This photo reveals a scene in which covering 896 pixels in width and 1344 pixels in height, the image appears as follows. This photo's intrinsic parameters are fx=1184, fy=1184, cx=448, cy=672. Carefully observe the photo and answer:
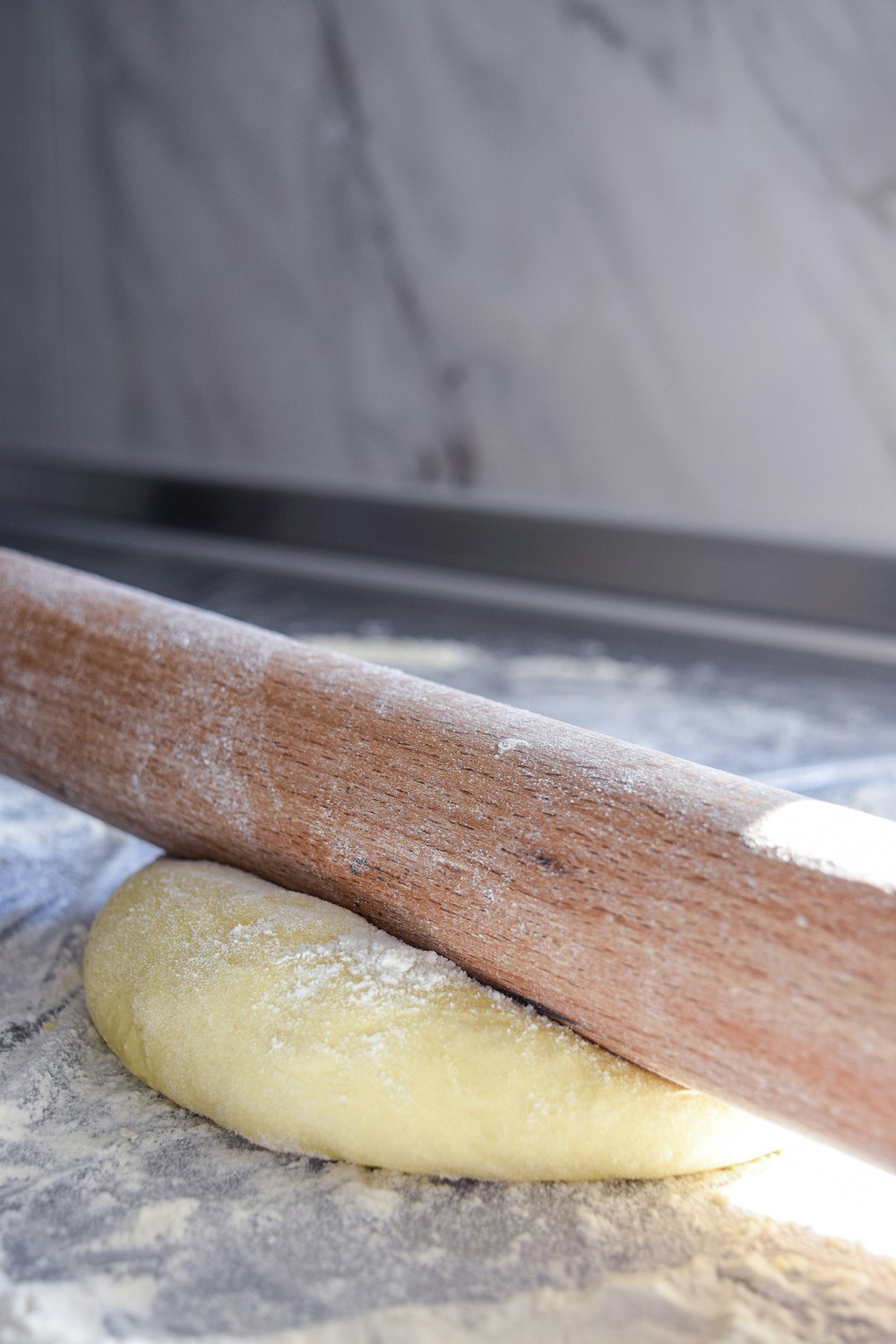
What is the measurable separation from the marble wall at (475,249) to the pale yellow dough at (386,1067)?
1.85m

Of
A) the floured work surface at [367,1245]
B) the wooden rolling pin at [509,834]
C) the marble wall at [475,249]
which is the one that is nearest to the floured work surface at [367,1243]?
the floured work surface at [367,1245]

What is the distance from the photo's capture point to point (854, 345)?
8.00 ft

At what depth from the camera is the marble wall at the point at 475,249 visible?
8.07 feet

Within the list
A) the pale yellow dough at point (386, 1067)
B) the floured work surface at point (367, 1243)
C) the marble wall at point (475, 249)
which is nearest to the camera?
the floured work surface at point (367, 1243)

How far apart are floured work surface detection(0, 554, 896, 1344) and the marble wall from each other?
75.0 inches

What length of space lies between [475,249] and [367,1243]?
A: 2.58 m

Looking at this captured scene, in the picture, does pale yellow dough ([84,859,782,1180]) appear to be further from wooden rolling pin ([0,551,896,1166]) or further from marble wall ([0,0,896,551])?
marble wall ([0,0,896,551])

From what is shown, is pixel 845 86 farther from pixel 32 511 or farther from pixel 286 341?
pixel 32 511

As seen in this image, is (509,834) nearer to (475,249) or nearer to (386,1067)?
(386,1067)

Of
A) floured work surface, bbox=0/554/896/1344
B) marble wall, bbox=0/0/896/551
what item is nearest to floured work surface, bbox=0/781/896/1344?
floured work surface, bbox=0/554/896/1344

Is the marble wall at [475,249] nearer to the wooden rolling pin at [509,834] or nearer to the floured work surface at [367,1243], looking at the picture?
the wooden rolling pin at [509,834]

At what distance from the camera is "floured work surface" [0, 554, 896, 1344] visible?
2.33 feet

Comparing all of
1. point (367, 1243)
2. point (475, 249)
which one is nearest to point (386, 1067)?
point (367, 1243)

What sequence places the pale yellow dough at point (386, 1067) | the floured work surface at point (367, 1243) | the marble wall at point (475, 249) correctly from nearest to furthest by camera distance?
the floured work surface at point (367, 1243), the pale yellow dough at point (386, 1067), the marble wall at point (475, 249)
